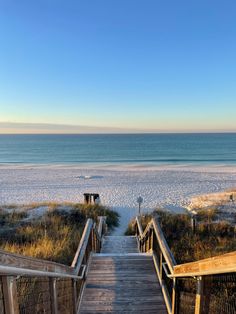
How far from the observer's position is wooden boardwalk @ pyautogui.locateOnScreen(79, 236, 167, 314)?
410cm

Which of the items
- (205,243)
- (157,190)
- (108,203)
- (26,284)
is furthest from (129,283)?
(157,190)

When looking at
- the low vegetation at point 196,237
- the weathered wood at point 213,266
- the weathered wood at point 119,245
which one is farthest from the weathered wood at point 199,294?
the weathered wood at point 119,245

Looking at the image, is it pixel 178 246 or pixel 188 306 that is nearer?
pixel 188 306

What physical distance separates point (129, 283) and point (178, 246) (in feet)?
11.5

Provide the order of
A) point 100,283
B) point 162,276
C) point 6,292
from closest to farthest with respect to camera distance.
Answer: point 6,292 → point 162,276 → point 100,283

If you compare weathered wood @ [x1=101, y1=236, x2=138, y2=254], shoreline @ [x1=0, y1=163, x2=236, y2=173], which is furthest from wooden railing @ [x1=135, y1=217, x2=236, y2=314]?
shoreline @ [x1=0, y1=163, x2=236, y2=173]

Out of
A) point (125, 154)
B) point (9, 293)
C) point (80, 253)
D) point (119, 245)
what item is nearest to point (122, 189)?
point (119, 245)

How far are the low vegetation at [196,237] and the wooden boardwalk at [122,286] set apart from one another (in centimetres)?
184

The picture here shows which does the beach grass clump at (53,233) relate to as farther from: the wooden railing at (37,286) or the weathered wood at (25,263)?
the weathered wood at (25,263)

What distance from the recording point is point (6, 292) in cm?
161

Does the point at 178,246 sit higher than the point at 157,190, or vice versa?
the point at 178,246

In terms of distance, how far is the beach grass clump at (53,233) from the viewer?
6905mm

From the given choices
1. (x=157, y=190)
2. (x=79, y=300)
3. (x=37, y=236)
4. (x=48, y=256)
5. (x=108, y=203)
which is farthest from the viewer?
(x=157, y=190)

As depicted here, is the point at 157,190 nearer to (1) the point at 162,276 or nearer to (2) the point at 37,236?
(2) the point at 37,236
